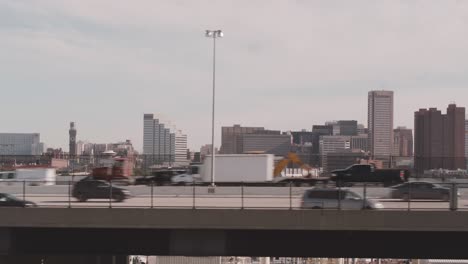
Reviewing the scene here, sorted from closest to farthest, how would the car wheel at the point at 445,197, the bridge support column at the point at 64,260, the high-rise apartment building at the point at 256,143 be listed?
1. the bridge support column at the point at 64,260
2. the car wheel at the point at 445,197
3. the high-rise apartment building at the point at 256,143

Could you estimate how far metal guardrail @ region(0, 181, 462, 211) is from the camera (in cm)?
2434

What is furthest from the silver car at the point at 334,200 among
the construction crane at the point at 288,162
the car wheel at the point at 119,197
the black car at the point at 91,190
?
the construction crane at the point at 288,162

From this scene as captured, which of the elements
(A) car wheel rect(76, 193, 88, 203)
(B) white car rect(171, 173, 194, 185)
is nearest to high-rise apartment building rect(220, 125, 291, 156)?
(B) white car rect(171, 173, 194, 185)

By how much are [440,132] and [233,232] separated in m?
125

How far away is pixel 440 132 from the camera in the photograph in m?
140

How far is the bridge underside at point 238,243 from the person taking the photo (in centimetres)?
2283

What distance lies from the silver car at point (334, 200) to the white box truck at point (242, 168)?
2418 centimetres

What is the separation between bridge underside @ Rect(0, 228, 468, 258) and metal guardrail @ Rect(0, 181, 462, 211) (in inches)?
43.8

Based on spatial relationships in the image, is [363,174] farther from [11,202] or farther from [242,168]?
[11,202]

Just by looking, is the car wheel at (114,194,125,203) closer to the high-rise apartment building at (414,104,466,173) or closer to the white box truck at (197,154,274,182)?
the white box truck at (197,154,274,182)

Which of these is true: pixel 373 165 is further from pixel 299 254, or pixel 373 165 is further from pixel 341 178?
pixel 299 254

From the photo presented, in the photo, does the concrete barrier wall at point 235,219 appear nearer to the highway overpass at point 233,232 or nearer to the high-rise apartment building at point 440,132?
the highway overpass at point 233,232

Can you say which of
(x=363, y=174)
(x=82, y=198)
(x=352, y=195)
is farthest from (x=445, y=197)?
(x=363, y=174)

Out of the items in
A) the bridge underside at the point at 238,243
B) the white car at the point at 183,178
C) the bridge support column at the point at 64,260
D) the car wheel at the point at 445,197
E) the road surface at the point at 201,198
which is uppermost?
the car wheel at the point at 445,197
